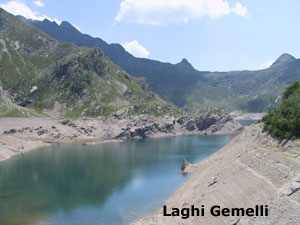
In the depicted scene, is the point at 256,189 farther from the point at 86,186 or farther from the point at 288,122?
the point at 86,186

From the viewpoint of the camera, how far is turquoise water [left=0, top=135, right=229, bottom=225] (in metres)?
56.4

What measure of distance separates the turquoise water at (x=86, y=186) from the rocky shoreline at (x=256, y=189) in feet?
33.3

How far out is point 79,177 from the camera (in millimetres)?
88625

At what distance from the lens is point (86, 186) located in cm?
7831

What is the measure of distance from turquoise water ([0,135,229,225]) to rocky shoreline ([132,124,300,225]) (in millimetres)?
10140

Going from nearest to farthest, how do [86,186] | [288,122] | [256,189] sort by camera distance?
[256,189] < [288,122] < [86,186]

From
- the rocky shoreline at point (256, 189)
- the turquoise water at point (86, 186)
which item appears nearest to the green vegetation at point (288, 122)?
the rocky shoreline at point (256, 189)

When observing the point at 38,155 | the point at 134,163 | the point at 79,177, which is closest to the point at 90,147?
the point at 38,155

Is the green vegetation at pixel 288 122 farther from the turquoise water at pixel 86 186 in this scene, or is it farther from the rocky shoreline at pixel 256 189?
the turquoise water at pixel 86 186

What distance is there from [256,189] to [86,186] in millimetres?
48289

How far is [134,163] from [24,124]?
10230 centimetres

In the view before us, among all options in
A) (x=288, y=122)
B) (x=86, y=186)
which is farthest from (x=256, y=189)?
(x=86, y=186)

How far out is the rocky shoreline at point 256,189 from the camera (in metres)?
35.7

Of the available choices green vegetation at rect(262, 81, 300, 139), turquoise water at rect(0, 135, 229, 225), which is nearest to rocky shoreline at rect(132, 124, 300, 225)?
green vegetation at rect(262, 81, 300, 139)
